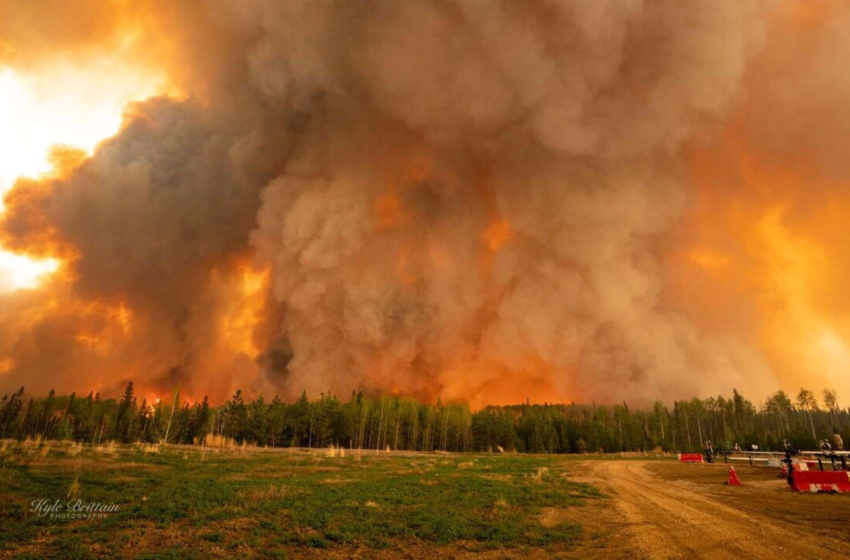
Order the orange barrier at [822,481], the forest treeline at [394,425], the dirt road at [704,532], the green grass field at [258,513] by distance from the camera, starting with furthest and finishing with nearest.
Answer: the forest treeline at [394,425] → the orange barrier at [822,481] → the dirt road at [704,532] → the green grass field at [258,513]

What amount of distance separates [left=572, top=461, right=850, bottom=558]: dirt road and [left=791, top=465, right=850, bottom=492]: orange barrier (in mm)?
2056

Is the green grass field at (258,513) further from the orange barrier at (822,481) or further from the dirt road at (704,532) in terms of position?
the orange barrier at (822,481)

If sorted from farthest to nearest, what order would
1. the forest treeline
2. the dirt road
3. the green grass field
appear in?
the forest treeline → the dirt road → the green grass field

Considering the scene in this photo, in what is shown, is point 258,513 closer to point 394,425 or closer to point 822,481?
point 822,481

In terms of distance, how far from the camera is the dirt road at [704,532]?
10.0 m

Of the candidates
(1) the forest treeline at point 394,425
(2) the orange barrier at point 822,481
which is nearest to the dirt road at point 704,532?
(2) the orange barrier at point 822,481

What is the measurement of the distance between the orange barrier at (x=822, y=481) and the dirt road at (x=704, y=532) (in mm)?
2056

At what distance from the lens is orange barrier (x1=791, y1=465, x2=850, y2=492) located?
20438 mm

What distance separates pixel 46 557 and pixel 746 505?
23.6m

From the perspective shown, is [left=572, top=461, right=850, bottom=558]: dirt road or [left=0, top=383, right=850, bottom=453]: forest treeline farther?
[left=0, top=383, right=850, bottom=453]: forest treeline

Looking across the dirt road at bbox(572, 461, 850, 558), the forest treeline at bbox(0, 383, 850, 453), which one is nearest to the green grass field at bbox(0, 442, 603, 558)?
the dirt road at bbox(572, 461, 850, 558)

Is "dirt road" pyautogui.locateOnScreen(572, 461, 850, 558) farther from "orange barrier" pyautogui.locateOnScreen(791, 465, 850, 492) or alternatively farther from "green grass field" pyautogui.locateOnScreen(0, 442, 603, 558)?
"orange barrier" pyautogui.locateOnScreen(791, 465, 850, 492)

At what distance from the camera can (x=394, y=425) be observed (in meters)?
91.1

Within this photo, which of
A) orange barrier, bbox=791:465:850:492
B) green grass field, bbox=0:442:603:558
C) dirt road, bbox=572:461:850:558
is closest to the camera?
green grass field, bbox=0:442:603:558
